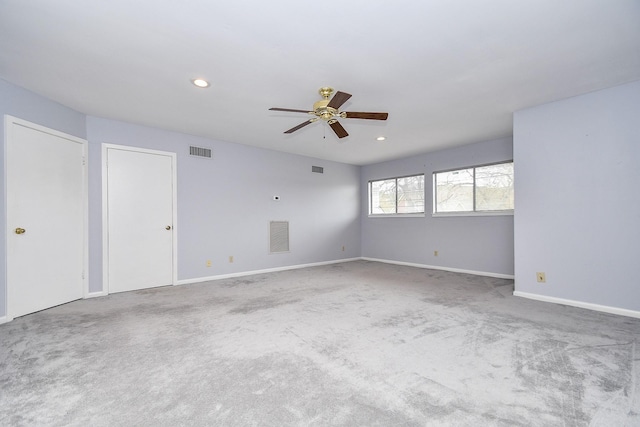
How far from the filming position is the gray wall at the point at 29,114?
2967 millimetres

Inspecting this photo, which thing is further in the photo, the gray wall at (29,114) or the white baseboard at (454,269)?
the white baseboard at (454,269)

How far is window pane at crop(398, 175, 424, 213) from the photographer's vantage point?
6.49 m

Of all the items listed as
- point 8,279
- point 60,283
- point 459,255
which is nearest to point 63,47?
point 8,279

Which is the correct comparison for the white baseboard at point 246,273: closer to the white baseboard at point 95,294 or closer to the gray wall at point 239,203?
the gray wall at point 239,203

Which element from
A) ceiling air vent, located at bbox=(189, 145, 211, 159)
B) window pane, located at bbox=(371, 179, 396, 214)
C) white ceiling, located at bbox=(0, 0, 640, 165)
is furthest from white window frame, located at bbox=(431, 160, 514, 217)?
ceiling air vent, located at bbox=(189, 145, 211, 159)

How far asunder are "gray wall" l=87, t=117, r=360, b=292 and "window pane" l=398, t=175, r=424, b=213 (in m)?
1.28

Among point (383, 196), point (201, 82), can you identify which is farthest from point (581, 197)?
point (201, 82)

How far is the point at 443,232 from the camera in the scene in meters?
5.95

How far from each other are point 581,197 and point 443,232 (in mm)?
2689

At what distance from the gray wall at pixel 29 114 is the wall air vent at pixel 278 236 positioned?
10.7 feet

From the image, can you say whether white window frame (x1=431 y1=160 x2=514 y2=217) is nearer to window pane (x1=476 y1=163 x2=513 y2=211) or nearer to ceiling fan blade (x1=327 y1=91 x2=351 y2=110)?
window pane (x1=476 y1=163 x2=513 y2=211)

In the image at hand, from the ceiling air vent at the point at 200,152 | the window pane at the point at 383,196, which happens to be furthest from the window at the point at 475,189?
the ceiling air vent at the point at 200,152

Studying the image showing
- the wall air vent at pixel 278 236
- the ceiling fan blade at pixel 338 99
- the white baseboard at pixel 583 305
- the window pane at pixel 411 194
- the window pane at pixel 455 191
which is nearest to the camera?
the ceiling fan blade at pixel 338 99

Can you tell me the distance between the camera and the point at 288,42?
2.32 m
